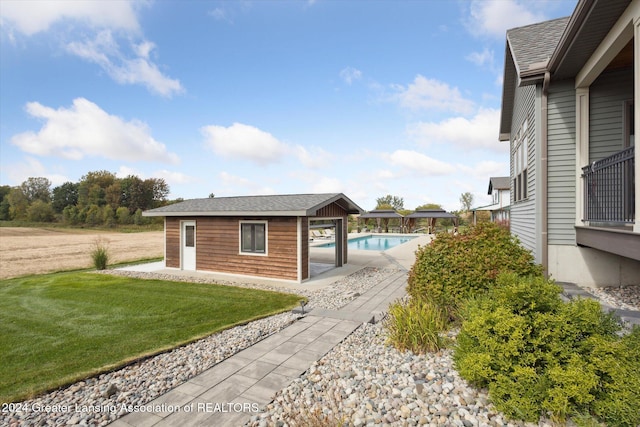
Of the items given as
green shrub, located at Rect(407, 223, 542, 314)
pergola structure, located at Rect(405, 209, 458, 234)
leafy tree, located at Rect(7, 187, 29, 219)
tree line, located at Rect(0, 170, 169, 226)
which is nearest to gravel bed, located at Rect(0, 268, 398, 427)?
green shrub, located at Rect(407, 223, 542, 314)

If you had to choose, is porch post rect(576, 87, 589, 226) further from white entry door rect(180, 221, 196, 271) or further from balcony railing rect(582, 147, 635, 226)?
white entry door rect(180, 221, 196, 271)

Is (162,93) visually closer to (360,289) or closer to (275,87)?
(275,87)

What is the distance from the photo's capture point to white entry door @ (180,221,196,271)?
37.1 feet

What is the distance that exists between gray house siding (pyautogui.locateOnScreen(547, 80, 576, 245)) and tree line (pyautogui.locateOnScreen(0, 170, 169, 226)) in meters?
57.1

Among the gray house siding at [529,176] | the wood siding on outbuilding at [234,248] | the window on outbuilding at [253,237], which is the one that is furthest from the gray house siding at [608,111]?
the window on outbuilding at [253,237]

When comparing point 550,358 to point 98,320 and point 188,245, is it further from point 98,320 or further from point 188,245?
point 188,245

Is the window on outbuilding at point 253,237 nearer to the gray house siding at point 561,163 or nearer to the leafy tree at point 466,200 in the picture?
the gray house siding at point 561,163

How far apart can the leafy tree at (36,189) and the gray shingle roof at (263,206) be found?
68.3m

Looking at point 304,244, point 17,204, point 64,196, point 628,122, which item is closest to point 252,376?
point 304,244

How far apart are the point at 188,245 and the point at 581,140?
11.9 metres

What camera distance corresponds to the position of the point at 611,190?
15.5 feet

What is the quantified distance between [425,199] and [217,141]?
42.0 meters

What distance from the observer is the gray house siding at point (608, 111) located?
573 centimetres

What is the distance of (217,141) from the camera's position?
2636cm
